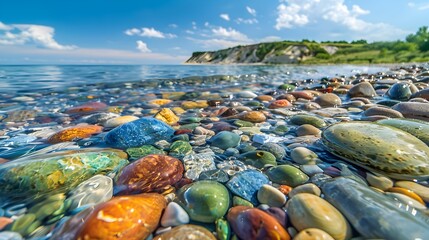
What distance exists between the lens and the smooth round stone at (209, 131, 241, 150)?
7.29 ft

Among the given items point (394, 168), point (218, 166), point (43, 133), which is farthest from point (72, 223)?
point (43, 133)

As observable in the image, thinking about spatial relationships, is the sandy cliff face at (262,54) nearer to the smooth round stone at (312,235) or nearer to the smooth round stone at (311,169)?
the smooth round stone at (311,169)

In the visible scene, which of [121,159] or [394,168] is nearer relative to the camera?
[394,168]

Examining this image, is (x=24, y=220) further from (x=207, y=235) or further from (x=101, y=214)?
(x=207, y=235)

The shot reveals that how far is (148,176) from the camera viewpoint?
1.50 metres

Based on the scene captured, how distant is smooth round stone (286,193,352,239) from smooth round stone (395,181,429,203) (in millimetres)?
622

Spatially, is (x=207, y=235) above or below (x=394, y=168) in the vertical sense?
below

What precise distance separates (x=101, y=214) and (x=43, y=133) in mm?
2400

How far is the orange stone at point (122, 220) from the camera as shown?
986 millimetres

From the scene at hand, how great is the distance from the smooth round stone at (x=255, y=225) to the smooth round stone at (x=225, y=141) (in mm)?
→ 1046

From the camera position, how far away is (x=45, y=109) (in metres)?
→ 4.41

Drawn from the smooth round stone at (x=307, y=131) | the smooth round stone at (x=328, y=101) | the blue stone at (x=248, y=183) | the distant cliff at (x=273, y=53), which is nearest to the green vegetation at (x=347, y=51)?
the distant cliff at (x=273, y=53)

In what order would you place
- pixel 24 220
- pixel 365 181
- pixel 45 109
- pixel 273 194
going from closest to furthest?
pixel 24 220 < pixel 273 194 < pixel 365 181 < pixel 45 109

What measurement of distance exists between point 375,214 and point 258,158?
0.91 meters
